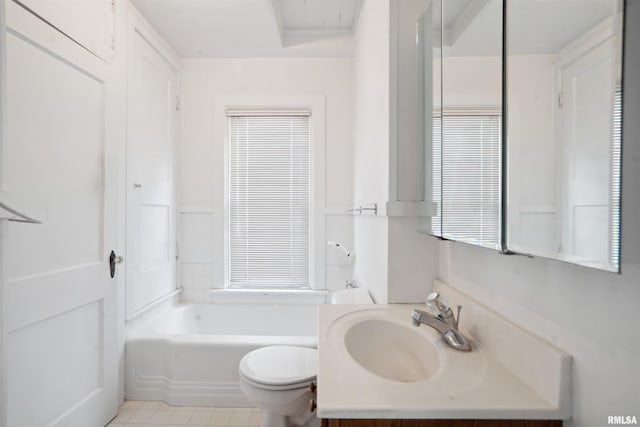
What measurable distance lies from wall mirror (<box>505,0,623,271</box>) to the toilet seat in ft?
3.71

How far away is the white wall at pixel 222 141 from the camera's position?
2775mm

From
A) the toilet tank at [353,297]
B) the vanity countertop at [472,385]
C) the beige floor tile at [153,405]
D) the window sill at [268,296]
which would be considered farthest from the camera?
the window sill at [268,296]

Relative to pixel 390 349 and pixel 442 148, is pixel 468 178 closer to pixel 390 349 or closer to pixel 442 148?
pixel 442 148

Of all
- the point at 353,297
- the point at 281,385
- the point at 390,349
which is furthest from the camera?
the point at 353,297

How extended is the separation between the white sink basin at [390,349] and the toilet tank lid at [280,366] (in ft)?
1.37

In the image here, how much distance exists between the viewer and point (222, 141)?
2775 mm

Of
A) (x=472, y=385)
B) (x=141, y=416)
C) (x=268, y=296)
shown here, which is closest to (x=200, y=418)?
(x=141, y=416)

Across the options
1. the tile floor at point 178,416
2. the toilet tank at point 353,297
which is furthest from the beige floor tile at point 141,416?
the toilet tank at point 353,297

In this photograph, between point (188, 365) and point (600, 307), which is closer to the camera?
point (600, 307)

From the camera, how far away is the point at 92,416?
170cm

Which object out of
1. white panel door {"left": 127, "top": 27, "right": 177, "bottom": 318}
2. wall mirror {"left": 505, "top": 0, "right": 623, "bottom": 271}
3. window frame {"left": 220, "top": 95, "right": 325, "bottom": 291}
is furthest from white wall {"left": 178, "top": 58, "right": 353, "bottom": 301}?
wall mirror {"left": 505, "top": 0, "right": 623, "bottom": 271}

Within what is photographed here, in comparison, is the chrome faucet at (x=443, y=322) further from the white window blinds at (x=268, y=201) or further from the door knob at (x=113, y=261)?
the white window blinds at (x=268, y=201)

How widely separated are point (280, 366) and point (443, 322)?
912mm

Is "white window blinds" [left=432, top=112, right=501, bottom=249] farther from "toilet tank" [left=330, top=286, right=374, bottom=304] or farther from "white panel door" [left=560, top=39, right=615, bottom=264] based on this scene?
"toilet tank" [left=330, top=286, right=374, bottom=304]
